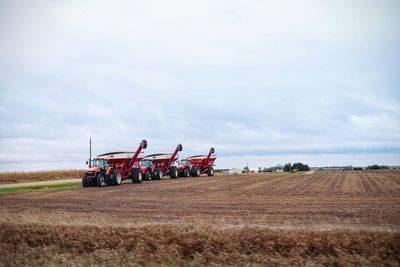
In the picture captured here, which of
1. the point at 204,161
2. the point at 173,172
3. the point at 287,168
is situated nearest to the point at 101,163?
the point at 173,172

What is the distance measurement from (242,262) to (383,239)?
3.10 m

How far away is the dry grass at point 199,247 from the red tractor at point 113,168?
23.1m

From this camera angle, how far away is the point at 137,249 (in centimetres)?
1048

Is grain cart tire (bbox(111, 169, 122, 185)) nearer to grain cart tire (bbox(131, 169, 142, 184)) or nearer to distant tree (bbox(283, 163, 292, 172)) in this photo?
grain cart tire (bbox(131, 169, 142, 184))

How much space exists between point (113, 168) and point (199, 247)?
27.0 meters

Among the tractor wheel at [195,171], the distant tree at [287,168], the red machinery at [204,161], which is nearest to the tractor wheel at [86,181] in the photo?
the tractor wheel at [195,171]

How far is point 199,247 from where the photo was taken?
33.9 ft

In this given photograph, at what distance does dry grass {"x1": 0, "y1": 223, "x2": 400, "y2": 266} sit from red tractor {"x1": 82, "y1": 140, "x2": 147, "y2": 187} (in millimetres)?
23119

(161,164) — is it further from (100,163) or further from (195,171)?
(100,163)

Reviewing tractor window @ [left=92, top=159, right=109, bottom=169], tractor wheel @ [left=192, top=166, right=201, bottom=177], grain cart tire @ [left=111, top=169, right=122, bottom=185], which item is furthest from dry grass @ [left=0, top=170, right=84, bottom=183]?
grain cart tire @ [left=111, top=169, right=122, bottom=185]

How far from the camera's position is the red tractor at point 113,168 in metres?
34.6

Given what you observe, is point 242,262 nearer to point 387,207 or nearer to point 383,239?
point 383,239

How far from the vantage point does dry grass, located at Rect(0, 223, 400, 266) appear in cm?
940

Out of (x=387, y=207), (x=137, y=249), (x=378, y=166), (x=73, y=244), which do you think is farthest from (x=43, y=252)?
(x=378, y=166)
